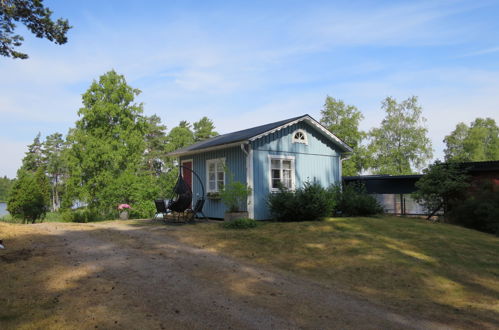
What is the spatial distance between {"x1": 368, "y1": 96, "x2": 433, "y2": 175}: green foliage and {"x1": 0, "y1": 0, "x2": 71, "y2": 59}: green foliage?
1356 inches

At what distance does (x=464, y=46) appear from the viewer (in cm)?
1744

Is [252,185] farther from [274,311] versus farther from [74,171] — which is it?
[74,171]

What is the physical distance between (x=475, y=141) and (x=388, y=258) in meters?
49.5

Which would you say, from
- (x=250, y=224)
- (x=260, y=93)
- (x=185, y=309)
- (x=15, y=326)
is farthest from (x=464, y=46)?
(x=15, y=326)

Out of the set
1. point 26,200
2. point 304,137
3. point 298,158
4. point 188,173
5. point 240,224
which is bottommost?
point 240,224

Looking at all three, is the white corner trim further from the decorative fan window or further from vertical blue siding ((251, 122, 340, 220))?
the decorative fan window

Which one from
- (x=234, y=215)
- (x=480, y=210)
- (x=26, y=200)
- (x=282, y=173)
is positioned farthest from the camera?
(x=26, y=200)

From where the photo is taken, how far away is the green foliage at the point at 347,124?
37.4 meters

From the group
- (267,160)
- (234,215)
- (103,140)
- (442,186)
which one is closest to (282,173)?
(267,160)

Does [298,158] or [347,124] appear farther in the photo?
[347,124]

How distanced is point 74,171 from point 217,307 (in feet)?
82.0

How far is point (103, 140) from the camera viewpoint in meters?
26.8

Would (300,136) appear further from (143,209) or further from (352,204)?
(143,209)

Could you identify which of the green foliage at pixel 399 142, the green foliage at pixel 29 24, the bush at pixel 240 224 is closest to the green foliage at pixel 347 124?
the green foliage at pixel 399 142
